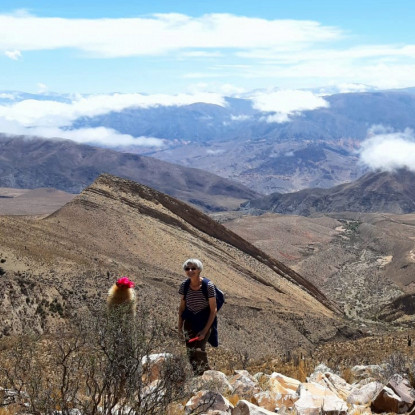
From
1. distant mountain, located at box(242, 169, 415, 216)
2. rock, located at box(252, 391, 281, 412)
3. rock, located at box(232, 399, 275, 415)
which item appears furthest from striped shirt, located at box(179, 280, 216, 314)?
distant mountain, located at box(242, 169, 415, 216)

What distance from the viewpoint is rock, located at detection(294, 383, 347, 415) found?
6.38 metres

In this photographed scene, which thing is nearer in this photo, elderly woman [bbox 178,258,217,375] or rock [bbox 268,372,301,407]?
rock [bbox 268,372,301,407]

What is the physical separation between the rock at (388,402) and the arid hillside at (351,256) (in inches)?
1330

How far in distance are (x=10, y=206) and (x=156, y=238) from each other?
11566 centimetres

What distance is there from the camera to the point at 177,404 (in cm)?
650

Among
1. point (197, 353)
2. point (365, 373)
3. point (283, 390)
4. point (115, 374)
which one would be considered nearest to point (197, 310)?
point (197, 353)

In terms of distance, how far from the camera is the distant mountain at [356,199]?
173m

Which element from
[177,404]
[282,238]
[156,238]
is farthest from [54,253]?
[282,238]

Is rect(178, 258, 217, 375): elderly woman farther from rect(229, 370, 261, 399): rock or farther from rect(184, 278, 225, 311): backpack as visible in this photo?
rect(229, 370, 261, 399): rock

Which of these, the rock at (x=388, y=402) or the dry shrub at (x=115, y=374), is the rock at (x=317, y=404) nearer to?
the rock at (x=388, y=402)

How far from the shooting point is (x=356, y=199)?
178000 mm

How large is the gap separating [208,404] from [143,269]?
72.6ft

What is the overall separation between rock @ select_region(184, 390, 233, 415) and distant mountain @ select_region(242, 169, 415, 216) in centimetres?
16505

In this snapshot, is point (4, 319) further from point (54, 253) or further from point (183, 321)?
point (183, 321)
